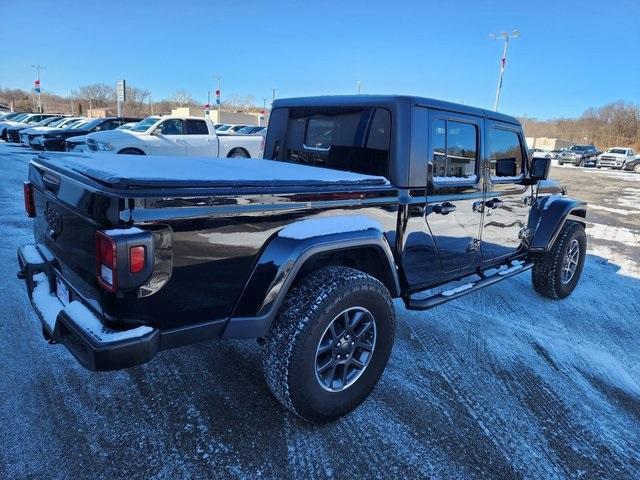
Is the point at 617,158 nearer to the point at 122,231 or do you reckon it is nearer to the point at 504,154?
the point at 504,154

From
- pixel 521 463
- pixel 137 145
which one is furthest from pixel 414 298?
pixel 137 145

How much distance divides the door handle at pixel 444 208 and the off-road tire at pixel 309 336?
885mm

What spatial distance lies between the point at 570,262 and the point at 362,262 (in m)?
3.30

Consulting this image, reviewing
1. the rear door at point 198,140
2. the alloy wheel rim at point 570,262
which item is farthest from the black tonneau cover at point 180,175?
the rear door at point 198,140

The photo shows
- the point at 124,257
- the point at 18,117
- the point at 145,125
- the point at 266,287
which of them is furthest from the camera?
the point at 18,117

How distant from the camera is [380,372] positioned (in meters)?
2.81

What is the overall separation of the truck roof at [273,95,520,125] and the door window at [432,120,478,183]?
0.40 feet

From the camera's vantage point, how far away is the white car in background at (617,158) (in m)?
32.9

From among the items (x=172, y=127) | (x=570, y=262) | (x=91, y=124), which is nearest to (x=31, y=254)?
(x=570, y=262)

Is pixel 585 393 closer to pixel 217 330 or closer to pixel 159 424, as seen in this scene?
pixel 217 330

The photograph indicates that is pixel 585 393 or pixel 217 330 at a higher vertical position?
pixel 217 330

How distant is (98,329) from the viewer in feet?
6.44

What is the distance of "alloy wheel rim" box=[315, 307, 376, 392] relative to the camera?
2555 mm

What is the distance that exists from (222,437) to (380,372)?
1.01m
